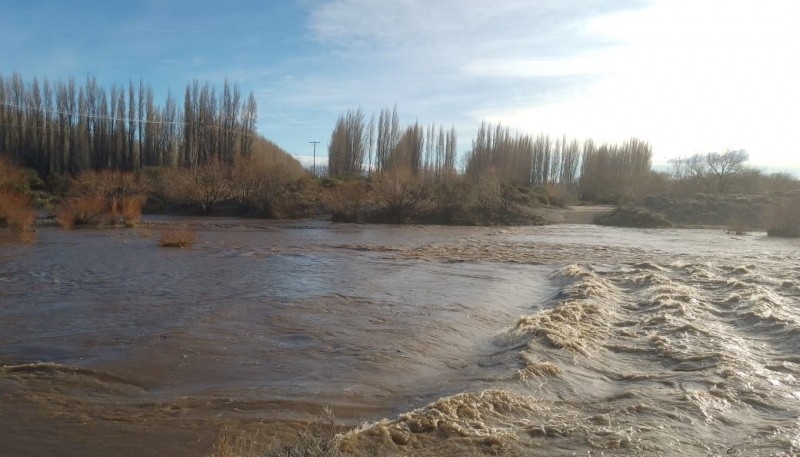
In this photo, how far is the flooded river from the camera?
5879mm

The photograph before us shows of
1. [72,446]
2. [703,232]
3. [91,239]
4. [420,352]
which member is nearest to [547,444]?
[420,352]

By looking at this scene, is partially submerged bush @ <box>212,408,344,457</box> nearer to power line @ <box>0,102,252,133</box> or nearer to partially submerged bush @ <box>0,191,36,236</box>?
partially submerged bush @ <box>0,191,36,236</box>

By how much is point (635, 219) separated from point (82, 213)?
104ft

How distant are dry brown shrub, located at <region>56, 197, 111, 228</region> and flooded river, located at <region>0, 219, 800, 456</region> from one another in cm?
944

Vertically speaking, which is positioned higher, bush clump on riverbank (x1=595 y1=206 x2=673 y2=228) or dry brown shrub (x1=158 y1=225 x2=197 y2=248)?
bush clump on riverbank (x1=595 y1=206 x2=673 y2=228)

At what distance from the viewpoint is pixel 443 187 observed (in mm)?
38625

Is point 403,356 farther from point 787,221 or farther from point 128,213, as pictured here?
point 787,221

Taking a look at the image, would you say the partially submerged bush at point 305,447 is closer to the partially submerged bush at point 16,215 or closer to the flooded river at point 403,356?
the flooded river at point 403,356

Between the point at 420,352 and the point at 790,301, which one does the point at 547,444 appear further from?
the point at 790,301

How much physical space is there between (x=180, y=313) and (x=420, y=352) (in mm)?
4785

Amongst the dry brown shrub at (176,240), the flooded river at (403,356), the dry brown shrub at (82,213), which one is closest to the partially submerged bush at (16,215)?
the dry brown shrub at (82,213)

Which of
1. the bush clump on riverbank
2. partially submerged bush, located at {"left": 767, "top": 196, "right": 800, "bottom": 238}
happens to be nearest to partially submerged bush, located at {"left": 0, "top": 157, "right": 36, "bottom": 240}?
the bush clump on riverbank

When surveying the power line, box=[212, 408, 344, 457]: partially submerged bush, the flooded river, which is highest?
the power line

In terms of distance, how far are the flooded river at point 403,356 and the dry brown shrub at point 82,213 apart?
944 cm
